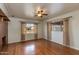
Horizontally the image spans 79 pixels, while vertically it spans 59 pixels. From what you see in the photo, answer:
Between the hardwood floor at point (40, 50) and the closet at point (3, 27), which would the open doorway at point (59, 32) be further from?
the closet at point (3, 27)

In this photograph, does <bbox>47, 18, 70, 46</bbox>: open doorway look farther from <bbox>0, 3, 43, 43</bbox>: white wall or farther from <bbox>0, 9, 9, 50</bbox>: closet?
<bbox>0, 9, 9, 50</bbox>: closet

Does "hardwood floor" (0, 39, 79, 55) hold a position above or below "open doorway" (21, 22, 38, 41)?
below

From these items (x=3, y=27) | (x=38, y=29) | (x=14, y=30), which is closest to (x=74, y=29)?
(x=3, y=27)

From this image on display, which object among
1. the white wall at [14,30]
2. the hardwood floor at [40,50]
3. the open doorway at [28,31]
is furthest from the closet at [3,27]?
the open doorway at [28,31]

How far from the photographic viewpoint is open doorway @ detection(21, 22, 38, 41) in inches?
249

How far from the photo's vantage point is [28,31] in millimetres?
6738

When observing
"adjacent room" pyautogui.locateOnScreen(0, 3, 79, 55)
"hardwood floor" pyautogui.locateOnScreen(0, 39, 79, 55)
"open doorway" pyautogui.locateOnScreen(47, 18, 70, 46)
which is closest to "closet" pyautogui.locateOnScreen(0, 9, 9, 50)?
"adjacent room" pyautogui.locateOnScreen(0, 3, 79, 55)

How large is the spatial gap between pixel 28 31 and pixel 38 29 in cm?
102

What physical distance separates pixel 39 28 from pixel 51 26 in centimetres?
143

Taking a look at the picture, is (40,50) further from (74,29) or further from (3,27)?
(3,27)

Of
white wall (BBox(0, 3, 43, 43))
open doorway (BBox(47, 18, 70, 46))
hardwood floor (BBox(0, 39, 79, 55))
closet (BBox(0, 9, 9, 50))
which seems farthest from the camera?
white wall (BBox(0, 3, 43, 43))

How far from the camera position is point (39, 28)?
24.5 feet

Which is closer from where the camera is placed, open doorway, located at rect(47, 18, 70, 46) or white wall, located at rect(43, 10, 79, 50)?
white wall, located at rect(43, 10, 79, 50)

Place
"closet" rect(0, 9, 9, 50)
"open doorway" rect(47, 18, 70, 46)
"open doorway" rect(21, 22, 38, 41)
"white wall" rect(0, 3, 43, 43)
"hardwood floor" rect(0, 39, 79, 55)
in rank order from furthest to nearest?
"open doorway" rect(21, 22, 38, 41) < "white wall" rect(0, 3, 43, 43) < "open doorway" rect(47, 18, 70, 46) < "closet" rect(0, 9, 9, 50) < "hardwood floor" rect(0, 39, 79, 55)
